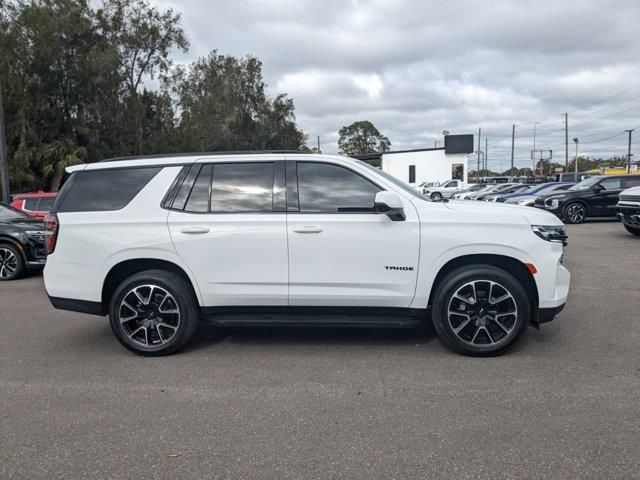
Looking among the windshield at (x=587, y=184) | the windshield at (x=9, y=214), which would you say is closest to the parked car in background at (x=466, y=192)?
the windshield at (x=587, y=184)

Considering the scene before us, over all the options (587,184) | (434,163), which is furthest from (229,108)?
(587,184)

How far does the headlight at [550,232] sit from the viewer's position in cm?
455

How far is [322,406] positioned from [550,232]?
2496 mm

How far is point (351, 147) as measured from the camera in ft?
315

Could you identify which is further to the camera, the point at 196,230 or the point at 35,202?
the point at 35,202

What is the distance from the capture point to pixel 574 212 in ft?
56.4

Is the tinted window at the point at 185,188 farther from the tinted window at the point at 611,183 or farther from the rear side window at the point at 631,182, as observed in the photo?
the rear side window at the point at 631,182

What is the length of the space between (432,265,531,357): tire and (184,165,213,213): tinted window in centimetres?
226

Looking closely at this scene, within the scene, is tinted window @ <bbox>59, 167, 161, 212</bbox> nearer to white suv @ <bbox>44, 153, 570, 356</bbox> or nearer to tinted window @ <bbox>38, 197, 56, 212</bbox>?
white suv @ <bbox>44, 153, 570, 356</bbox>

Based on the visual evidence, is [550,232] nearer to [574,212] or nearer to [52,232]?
[52,232]

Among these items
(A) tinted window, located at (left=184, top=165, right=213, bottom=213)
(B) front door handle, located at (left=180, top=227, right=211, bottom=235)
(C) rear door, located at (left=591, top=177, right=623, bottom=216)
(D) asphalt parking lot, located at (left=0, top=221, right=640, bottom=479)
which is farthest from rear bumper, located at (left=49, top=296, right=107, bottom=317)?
(C) rear door, located at (left=591, top=177, right=623, bottom=216)

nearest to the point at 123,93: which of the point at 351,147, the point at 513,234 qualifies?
the point at 513,234

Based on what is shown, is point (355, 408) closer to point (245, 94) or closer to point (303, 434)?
point (303, 434)

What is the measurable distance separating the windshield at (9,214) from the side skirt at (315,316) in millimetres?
6905
